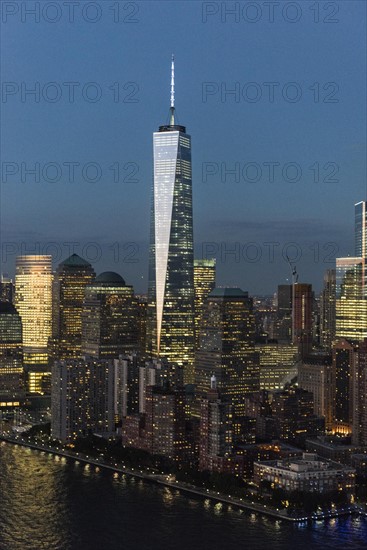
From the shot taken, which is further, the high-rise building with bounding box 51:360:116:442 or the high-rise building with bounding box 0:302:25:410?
the high-rise building with bounding box 0:302:25:410

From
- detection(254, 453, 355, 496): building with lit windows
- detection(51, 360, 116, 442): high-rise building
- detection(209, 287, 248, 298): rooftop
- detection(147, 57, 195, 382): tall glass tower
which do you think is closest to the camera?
detection(254, 453, 355, 496): building with lit windows

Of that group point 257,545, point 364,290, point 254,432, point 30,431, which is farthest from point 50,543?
point 364,290

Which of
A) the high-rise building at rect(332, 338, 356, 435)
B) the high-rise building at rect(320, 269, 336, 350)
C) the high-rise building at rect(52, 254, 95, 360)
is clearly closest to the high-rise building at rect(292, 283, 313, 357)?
the high-rise building at rect(320, 269, 336, 350)

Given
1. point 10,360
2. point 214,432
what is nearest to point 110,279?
point 10,360

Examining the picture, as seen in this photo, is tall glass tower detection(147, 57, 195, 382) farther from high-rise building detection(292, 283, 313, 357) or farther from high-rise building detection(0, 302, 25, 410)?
high-rise building detection(292, 283, 313, 357)

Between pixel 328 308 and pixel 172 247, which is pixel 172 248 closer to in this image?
pixel 172 247
